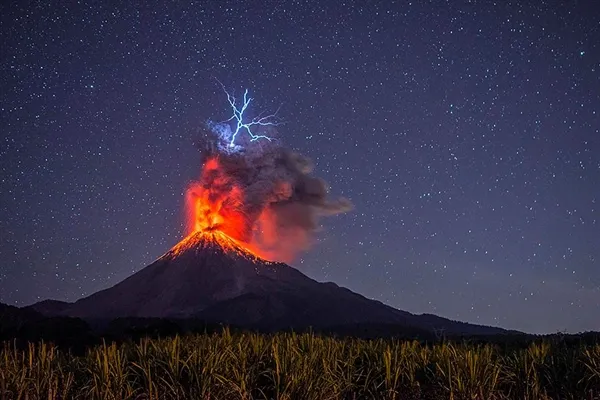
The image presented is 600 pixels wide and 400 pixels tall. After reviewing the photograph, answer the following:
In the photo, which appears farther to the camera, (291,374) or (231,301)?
(231,301)

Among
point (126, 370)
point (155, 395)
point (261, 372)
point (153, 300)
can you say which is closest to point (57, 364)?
point (126, 370)

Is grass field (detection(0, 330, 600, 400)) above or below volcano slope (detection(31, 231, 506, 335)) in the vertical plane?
below

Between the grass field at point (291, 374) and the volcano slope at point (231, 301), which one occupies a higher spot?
the volcano slope at point (231, 301)

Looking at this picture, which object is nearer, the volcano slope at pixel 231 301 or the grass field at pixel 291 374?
the grass field at pixel 291 374

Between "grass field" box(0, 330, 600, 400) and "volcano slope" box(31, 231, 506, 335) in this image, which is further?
"volcano slope" box(31, 231, 506, 335)
